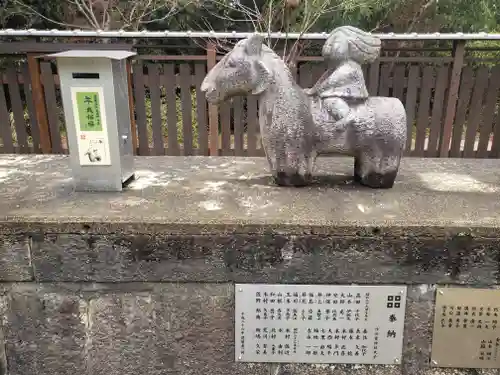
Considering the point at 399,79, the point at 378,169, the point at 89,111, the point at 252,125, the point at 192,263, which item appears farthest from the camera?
the point at 252,125

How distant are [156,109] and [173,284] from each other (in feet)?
10.7

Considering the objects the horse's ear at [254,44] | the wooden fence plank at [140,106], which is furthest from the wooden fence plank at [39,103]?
the horse's ear at [254,44]

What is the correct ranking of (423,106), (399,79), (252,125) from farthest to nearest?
1. (252,125)
2. (423,106)
3. (399,79)

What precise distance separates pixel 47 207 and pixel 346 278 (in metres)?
1.56

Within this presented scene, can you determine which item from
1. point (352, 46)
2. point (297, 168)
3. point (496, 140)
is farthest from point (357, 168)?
point (496, 140)

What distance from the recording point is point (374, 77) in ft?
16.9

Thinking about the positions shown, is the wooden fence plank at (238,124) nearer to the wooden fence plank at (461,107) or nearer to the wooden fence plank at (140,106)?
the wooden fence plank at (140,106)

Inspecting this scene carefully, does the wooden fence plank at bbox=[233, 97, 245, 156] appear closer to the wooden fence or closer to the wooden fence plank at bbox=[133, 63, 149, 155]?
the wooden fence

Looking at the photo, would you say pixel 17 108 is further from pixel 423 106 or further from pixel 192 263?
pixel 423 106

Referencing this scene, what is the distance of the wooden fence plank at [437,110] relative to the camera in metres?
5.15

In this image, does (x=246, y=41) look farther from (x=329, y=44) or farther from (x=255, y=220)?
(x=255, y=220)

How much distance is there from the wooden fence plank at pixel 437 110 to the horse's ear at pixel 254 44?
3.27 m

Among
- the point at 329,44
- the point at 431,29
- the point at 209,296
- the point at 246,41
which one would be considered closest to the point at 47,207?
the point at 209,296

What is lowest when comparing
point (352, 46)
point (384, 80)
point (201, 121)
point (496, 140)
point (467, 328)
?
point (467, 328)
